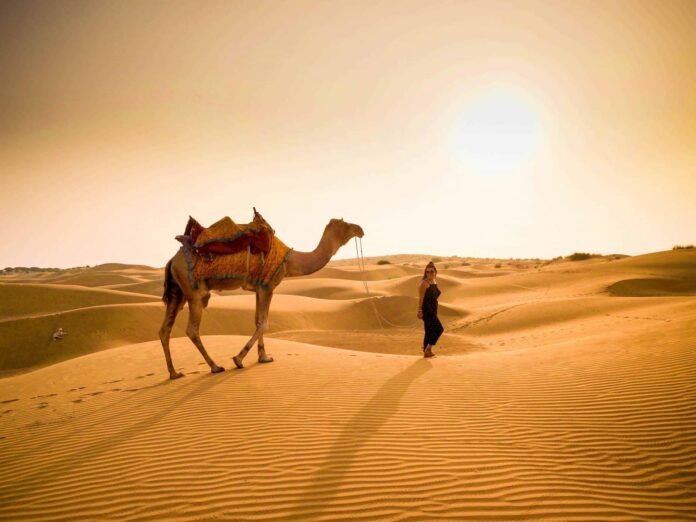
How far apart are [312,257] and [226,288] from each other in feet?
5.66

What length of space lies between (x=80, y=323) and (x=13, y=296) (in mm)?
9682

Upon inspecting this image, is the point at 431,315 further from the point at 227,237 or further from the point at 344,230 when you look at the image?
the point at 227,237

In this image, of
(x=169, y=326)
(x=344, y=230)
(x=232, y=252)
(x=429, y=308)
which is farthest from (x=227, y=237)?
(x=429, y=308)

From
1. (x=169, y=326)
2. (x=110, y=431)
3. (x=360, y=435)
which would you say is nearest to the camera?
(x=360, y=435)

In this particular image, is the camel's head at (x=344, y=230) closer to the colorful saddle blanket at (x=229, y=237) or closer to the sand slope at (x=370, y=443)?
the colorful saddle blanket at (x=229, y=237)

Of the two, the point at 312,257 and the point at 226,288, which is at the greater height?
the point at 312,257

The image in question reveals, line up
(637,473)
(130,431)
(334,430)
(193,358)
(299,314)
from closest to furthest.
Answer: (637,473) < (334,430) < (130,431) < (193,358) < (299,314)

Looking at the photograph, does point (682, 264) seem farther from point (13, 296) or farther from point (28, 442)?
point (13, 296)

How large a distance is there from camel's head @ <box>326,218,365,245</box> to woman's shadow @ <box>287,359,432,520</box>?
2.99m

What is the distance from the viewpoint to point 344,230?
337 inches

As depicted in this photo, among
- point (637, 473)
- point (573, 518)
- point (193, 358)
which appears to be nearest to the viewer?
point (573, 518)

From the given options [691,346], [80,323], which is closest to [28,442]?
[691,346]

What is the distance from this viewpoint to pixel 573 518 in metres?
3.33

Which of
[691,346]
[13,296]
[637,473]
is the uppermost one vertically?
[13,296]
